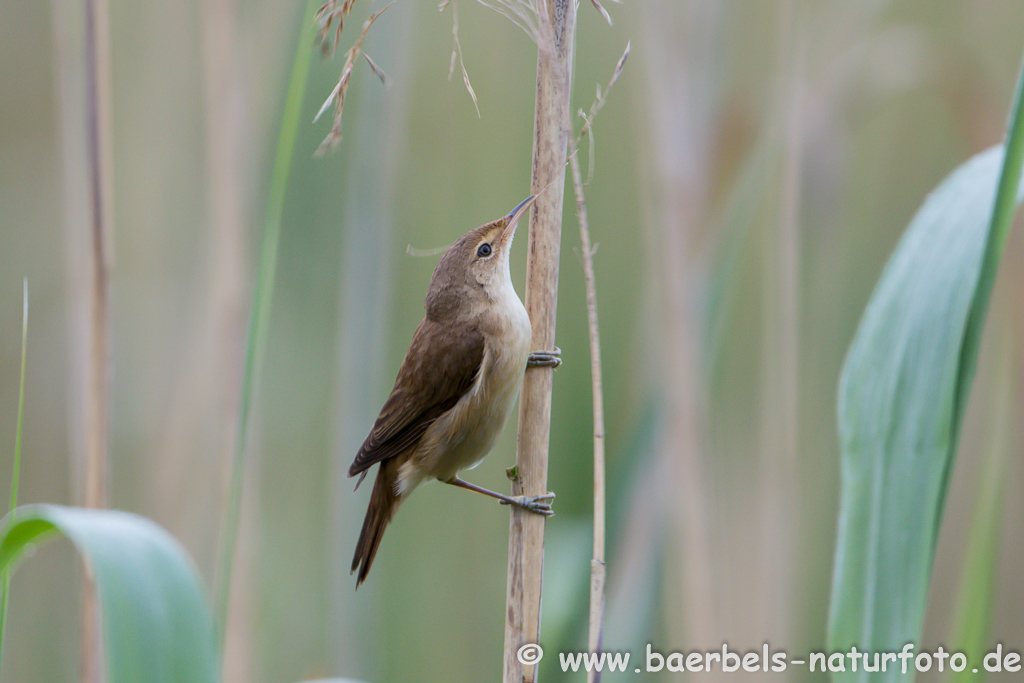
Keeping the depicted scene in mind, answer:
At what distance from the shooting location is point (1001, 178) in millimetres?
1089

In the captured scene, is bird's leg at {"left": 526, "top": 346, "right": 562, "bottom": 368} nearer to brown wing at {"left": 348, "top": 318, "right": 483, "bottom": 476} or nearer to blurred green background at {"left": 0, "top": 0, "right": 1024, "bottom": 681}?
brown wing at {"left": 348, "top": 318, "right": 483, "bottom": 476}

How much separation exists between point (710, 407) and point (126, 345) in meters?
2.10

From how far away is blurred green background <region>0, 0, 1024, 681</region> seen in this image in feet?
6.70

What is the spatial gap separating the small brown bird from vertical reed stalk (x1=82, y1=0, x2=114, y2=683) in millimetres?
535

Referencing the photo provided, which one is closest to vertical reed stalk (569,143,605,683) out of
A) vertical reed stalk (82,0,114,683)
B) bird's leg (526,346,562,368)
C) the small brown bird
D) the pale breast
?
bird's leg (526,346,562,368)

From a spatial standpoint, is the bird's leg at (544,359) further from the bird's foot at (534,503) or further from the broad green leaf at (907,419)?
the broad green leaf at (907,419)

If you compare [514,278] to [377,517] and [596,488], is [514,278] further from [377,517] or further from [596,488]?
[596,488]

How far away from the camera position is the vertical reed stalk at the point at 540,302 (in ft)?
4.59

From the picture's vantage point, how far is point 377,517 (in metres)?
1.89

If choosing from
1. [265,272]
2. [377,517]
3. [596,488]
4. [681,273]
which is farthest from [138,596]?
[681,273]

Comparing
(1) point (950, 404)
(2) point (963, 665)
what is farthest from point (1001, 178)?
(2) point (963, 665)

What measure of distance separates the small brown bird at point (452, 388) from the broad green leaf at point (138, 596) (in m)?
0.94

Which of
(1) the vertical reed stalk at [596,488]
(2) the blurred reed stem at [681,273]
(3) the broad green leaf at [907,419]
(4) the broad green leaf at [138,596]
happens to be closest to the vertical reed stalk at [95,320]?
(4) the broad green leaf at [138,596]

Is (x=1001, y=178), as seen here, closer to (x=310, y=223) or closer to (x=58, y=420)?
(x=310, y=223)
